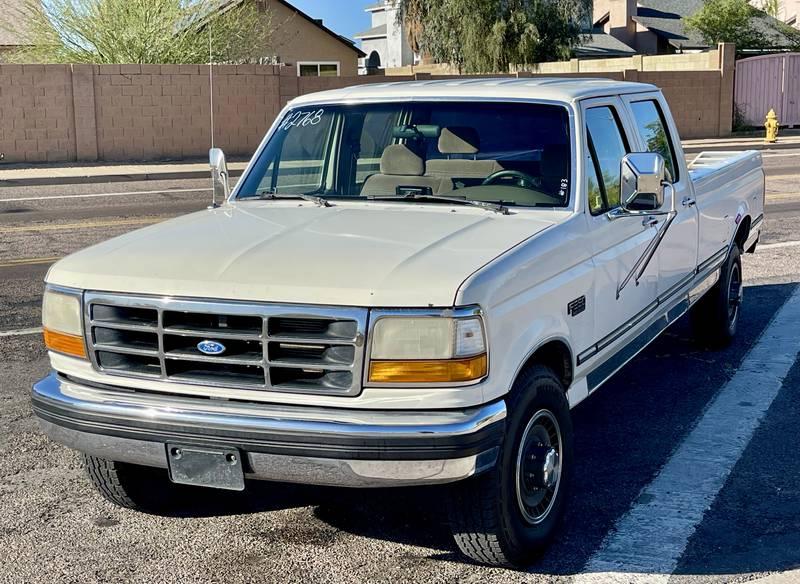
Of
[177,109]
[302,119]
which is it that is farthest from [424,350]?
[177,109]

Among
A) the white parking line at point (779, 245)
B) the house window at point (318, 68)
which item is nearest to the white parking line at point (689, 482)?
the white parking line at point (779, 245)

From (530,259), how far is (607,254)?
0.92 meters

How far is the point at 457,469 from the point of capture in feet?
12.0

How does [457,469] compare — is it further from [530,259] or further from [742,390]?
[742,390]

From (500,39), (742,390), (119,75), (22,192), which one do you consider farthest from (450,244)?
(500,39)

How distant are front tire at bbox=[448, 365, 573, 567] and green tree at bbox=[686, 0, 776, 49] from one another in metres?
45.5

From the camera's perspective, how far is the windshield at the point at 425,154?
16.5 feet

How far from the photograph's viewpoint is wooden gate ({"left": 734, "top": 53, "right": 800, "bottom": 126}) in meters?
36.3

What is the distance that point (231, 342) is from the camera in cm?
388

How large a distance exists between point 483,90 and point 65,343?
240 centimetres

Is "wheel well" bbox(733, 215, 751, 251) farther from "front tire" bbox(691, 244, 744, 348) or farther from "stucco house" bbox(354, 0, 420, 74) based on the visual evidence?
"stucco house" bbox(354, 0, 420, 74)

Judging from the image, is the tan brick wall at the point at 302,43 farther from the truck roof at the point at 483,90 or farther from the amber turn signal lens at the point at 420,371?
the amber turn signal lens at the point at 420,371

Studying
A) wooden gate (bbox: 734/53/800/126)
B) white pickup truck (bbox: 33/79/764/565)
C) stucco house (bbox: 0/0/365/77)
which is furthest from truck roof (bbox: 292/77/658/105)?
stucco house (bbox: 0/0/365/77)

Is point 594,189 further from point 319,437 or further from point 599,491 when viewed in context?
point 319,437
